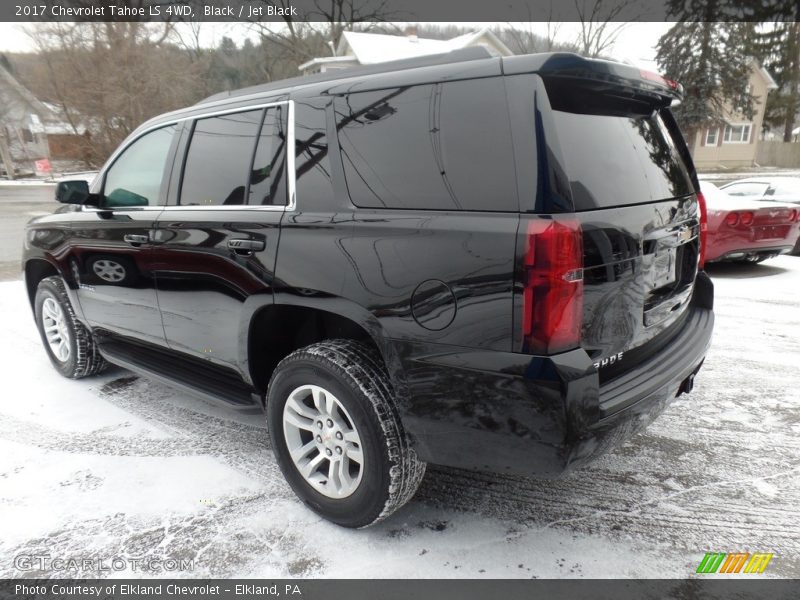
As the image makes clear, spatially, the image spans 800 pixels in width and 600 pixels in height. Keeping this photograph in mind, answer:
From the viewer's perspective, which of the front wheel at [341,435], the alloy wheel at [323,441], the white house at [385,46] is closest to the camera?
the front wheel at [341,435]

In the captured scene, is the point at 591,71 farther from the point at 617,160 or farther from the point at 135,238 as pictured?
the point at 135,238

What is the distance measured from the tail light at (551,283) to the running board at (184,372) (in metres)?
1.60

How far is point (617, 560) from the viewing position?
7.44ft

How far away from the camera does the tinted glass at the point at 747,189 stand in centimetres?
947

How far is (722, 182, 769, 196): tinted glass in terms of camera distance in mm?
9469

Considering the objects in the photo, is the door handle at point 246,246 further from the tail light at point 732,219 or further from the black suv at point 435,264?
the tail light at point 732,219

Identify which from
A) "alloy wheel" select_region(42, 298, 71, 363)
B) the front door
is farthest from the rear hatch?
"alloy wheel" select_region(42, 298, 71, 363)

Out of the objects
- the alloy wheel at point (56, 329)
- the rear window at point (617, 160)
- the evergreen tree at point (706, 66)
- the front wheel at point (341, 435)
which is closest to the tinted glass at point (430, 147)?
the rear window at point (617, 160)

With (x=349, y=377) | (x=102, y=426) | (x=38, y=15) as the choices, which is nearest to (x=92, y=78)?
(x=38, y=15)

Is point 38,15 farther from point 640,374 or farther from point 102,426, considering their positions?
point 640,374

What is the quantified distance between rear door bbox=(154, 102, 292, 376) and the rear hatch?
1258 mm

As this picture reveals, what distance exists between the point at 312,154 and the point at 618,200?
1309mm

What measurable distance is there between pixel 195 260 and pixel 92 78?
2859cm

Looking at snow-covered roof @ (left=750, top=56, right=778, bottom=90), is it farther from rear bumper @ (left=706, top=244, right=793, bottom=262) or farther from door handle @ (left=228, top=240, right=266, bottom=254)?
door handle @ (left=228, top=240, right=266, bottom=254)
